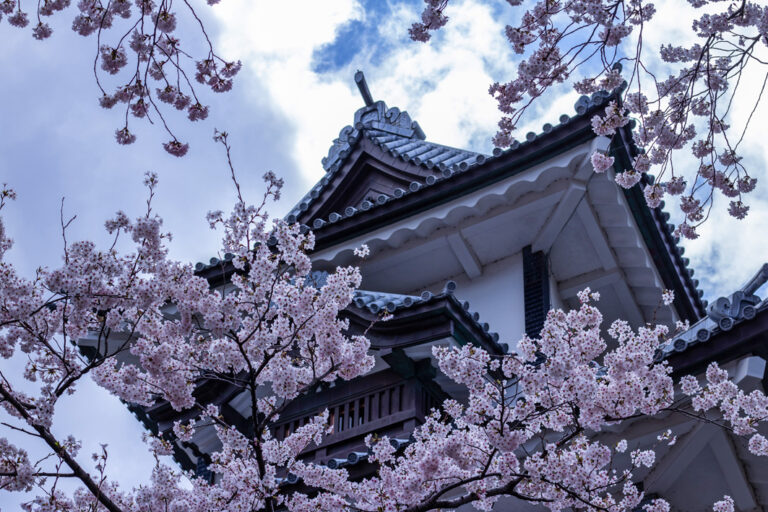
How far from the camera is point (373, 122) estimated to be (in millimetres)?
13719

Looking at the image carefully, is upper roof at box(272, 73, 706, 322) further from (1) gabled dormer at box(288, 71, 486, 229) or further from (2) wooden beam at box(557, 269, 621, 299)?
(2) wooden beam at box(557, 269, 621, 299)

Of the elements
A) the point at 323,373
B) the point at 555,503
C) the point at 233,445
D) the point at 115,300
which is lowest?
the point at 555,503

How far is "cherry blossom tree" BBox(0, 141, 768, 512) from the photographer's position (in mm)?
5398

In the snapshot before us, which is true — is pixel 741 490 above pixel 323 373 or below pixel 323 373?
below

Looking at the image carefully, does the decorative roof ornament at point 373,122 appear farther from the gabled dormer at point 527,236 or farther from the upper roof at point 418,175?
the gabled dormer at point 527,236

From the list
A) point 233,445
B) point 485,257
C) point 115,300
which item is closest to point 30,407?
point 115,300

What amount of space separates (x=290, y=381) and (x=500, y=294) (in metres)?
4.77

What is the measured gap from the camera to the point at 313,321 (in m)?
5.91

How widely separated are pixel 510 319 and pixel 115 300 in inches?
207

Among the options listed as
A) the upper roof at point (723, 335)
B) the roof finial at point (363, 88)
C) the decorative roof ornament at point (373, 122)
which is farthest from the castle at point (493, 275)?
the roof finial at point (363, 88)

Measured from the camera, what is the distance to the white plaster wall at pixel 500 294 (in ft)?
31.8

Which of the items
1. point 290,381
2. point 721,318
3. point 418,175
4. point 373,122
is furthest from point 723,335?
point 373,122

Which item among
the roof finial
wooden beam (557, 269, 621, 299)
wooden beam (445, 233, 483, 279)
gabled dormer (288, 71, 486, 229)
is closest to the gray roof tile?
wooden beam (557, 269, 621, 299)

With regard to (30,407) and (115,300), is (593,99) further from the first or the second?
(30,407)
